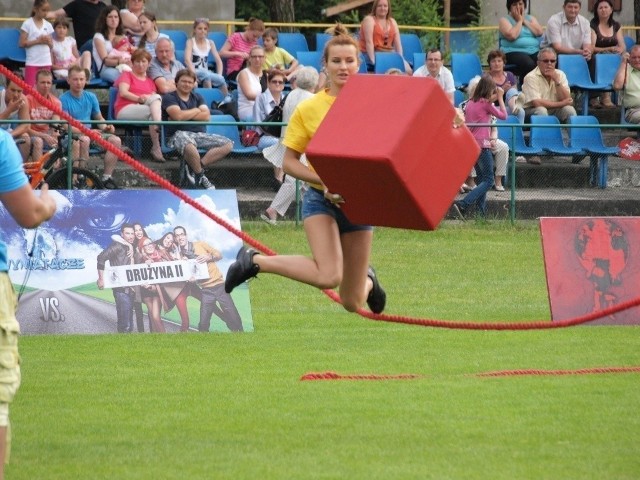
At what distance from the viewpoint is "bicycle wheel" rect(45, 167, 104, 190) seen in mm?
15023

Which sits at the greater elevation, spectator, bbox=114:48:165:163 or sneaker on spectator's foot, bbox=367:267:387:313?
sneaker on spectator's foot, bbox=367:267:387:313

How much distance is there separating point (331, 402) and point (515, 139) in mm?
9274

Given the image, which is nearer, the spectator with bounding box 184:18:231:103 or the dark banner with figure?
the dark banner with figure

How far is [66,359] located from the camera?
32.4 ft

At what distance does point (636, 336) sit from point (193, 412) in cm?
444

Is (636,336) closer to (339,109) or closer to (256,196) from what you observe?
(339,109)

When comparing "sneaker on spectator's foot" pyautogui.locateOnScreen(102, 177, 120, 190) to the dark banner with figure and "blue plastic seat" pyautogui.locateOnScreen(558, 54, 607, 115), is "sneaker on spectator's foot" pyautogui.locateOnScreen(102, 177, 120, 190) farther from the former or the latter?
"blue plastic seat" pyautogui.locateOnScreen(558, 54, 607, 115)

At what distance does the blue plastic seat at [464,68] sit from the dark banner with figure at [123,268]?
10109 millimetres

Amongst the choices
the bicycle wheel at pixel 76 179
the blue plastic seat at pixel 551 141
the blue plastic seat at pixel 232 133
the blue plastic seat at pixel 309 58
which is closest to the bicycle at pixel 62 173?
the bicycle wheel at pixel 76 179

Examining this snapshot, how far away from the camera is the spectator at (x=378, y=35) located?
19.7m

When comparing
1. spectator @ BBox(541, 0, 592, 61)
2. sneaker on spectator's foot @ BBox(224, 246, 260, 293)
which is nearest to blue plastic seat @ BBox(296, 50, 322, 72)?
spectator @ BBox(541, 0, 592, 61)

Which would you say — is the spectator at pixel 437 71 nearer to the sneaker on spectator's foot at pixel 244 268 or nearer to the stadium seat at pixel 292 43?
the stadium seat at pixel 292 43

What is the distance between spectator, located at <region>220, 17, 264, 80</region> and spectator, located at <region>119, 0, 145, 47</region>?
1.43m

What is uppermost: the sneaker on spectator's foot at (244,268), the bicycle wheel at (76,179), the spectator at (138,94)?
the sneaker on spectator's foot at (244,268)
